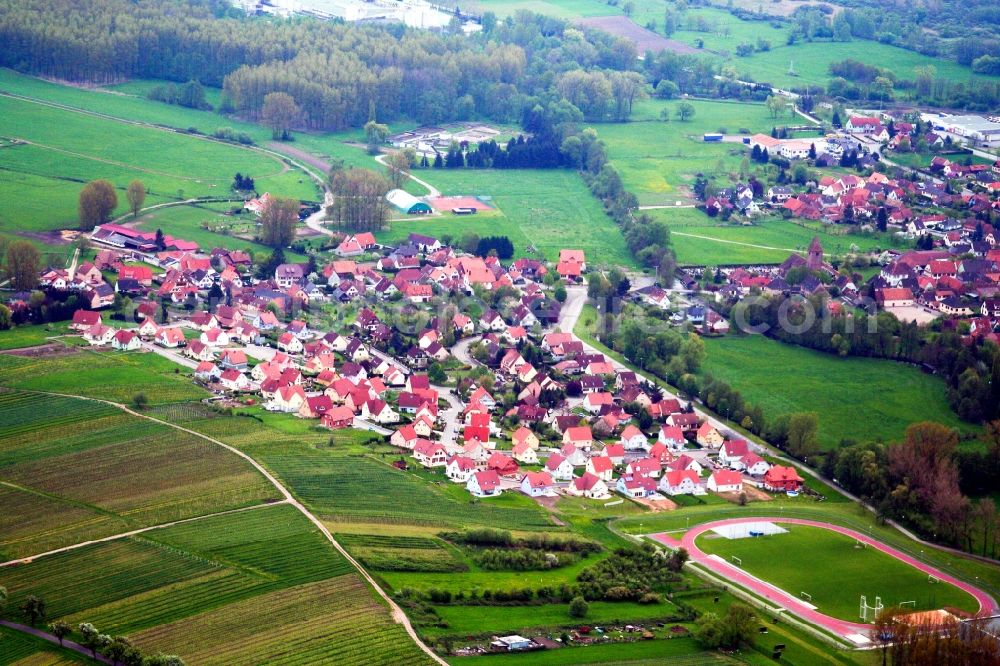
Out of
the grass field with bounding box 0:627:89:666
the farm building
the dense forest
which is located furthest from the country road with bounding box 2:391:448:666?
the dense forest

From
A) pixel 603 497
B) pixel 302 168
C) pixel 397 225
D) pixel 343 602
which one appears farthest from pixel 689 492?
pixel 302 168

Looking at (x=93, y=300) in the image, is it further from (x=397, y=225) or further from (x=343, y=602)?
(x=343, y=602)

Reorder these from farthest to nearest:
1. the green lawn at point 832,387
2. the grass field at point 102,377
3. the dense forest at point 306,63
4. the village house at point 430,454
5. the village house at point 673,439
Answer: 1. the dense forest at point 306,63
2. the green lawn at point 832,387
3. the village house at point 673,439
4. the grass field at point 102,377
5. the village house at point 430,454

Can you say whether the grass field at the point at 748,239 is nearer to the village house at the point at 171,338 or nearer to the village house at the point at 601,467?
the village house at the point at 601,467

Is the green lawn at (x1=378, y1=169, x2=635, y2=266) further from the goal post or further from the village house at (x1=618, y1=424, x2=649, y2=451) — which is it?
the goal post

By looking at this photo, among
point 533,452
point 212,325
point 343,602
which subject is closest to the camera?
point 343,602

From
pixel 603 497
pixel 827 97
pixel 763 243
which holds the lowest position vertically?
pixel 603 497

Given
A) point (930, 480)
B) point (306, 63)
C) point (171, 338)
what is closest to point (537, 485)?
point (930, 480)

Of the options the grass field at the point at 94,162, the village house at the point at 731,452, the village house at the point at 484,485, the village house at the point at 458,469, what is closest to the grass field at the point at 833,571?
the village house at the point at 731,452
